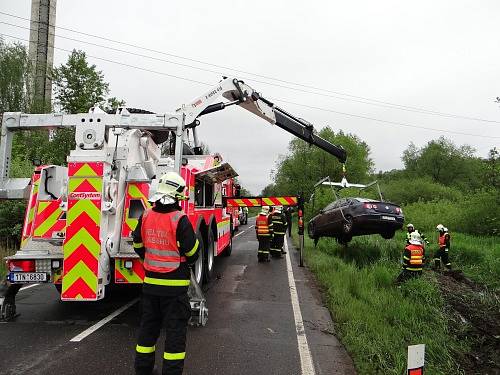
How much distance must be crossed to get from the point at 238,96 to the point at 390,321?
574 centimetres

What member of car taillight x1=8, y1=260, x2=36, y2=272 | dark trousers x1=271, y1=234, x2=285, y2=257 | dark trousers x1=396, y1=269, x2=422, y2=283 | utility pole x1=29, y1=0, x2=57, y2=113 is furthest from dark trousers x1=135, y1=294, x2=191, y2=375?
utility pole x1=29, y1=0, x2=57, y2=113

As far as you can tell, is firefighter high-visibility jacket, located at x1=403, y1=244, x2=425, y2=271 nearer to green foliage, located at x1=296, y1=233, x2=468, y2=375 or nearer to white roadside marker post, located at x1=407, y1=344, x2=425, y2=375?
green foliage, located at x1=296, y1=233, x2=468, y2=375

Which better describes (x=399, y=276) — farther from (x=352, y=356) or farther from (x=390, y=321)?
(x=352, y=356)

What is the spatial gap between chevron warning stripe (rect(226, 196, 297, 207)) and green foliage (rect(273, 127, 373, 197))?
39.4 meters

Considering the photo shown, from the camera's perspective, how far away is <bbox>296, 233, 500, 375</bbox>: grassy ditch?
455 cm

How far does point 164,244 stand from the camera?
357cm

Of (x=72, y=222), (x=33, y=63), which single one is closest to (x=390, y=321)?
(x=72, y=222)

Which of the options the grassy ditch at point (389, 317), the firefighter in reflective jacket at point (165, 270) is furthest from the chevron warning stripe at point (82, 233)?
the grassy ditch at point (389, 317)

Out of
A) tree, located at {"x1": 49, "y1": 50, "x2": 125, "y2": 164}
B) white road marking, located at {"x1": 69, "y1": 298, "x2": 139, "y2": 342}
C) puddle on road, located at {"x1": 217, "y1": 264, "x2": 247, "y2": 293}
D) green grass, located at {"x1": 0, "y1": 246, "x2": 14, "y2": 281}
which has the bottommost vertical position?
puddle on road, located at {"x1": 217, "y1": 264, "x2": 247, "y2": 293}

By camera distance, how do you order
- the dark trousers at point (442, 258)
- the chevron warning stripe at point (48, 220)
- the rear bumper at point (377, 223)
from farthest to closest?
the dark trousers at point (442, 258)
the rear bumper at point (377, 223)
the chevron warning stripe at point (48, 220)

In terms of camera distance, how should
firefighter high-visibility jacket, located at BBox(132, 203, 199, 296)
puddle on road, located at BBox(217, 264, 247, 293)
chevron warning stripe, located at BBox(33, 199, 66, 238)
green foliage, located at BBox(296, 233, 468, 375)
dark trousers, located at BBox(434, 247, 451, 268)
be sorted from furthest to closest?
dark trousers, located at BBox(434, 247, 451, 268) < puddle on road, located at BBox(217, 264, 247, 293) < chevron warning stripe, located at BBox(33, 199, 66, 238) < green foliage, located at BBox(296, 233, 468, 375) < firefighter high-visibility jacket, located at BBox(132, 203, 199, 296)

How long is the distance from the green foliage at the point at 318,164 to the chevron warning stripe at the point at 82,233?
151ft

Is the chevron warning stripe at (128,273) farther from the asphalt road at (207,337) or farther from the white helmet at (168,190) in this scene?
the white helmet at (168,190)

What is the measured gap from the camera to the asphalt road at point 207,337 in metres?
4.18
